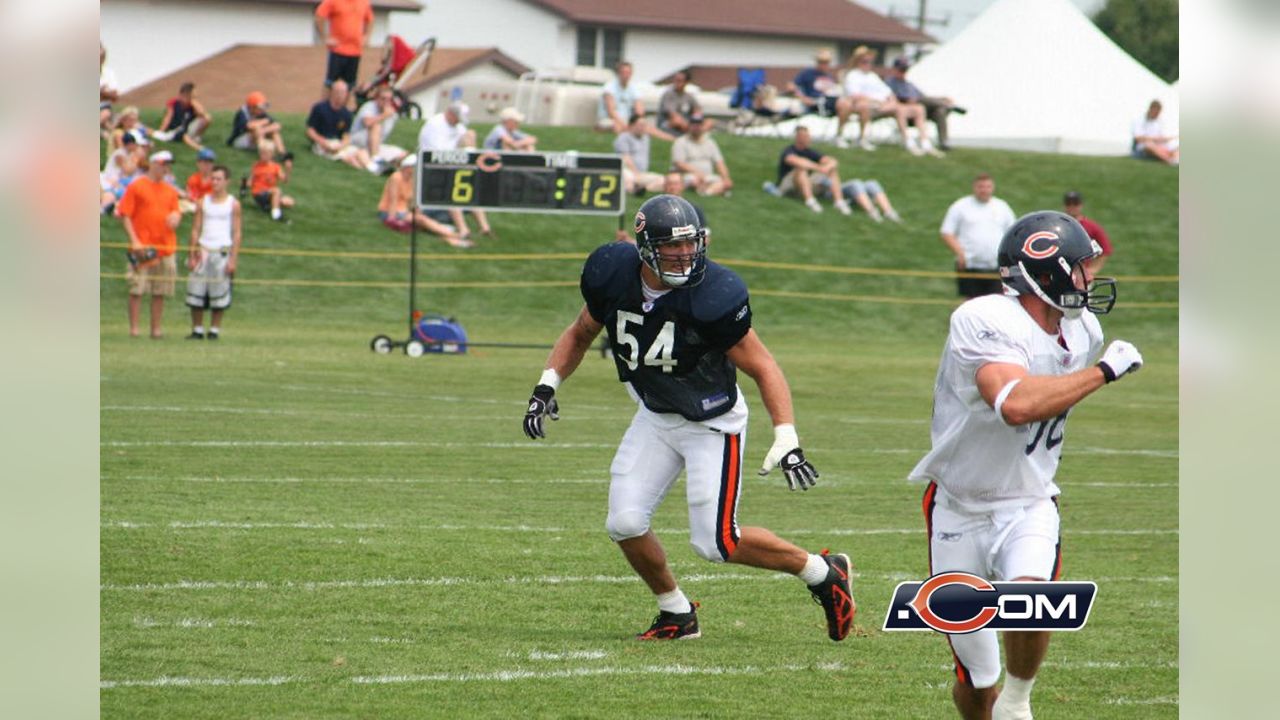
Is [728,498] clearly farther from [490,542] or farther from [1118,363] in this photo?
[1118,363]

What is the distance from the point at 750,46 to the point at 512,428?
43.0m

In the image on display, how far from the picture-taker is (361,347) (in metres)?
19.4

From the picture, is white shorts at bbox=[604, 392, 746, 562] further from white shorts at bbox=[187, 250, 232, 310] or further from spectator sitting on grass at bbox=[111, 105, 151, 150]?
spectator sitting on grass at bbox=[111, 105, 151, 150]

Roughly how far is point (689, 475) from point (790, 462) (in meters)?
0.52

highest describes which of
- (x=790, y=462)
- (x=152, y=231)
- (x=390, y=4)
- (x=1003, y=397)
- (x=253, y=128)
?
(x=1003, y=397)

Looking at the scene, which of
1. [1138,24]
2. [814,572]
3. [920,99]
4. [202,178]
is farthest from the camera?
[1138,24]

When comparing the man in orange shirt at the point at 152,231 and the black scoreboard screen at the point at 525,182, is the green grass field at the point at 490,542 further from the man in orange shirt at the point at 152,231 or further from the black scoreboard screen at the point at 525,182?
the black scoreboard screen at the point at 525,182

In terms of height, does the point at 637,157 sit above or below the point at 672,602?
below

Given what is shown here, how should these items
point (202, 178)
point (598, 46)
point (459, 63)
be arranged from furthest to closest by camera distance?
point (598, 46), point (459, 63), point (202, 178)

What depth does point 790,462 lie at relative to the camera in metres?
6.25

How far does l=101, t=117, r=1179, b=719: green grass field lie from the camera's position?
233 inches

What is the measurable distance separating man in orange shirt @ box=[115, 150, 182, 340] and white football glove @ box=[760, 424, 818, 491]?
1310 cm

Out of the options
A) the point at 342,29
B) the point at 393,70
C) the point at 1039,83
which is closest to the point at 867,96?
the point at 1039,83
